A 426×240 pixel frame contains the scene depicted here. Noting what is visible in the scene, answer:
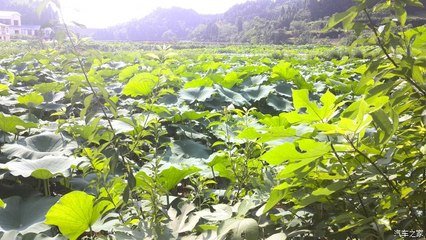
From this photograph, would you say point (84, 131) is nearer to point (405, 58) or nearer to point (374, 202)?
point (374, 202)

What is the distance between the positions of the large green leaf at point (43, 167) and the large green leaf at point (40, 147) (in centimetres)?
16

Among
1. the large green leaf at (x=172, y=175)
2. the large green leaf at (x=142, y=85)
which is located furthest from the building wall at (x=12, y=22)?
the large green leaf at (x=172, y=175)

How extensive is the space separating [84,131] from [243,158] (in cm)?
73

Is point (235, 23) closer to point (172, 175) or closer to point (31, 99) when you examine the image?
point (31, 99)

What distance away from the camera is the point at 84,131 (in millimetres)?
1634

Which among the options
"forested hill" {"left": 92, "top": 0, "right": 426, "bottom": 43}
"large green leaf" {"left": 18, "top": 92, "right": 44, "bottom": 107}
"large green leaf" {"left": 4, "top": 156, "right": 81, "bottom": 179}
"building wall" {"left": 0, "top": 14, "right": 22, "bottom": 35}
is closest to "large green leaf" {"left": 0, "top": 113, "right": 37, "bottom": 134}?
"large green leaf" {"left": 4, "top": 156, "right": 81, "bottom": 179}

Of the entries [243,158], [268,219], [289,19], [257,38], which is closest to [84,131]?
[243,158]

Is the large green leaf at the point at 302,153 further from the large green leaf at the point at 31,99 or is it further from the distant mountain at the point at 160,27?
the distant mountain at the point at 160,27

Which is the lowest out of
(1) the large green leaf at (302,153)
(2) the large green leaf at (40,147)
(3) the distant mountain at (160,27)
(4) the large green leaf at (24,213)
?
(3) the distant mountain at (160,27)

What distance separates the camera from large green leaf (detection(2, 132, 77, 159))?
1.77 meters

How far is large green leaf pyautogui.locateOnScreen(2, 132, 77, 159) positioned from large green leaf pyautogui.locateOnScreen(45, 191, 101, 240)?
2.74 ft

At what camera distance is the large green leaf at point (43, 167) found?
58.3 inches

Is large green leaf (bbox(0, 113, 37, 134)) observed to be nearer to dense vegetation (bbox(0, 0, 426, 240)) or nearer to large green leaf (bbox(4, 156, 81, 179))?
dense vegetation (bbox(0, 0, 426, 240))

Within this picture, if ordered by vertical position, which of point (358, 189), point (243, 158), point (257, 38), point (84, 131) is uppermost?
point (358, 189)
